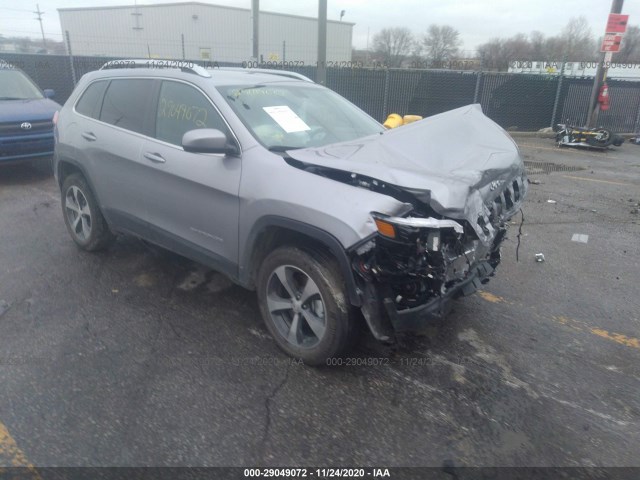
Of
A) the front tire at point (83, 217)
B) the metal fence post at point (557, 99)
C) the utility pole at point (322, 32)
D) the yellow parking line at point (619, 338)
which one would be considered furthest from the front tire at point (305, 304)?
the metal fence post at point (557, 99)

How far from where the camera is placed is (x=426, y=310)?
2.85 m

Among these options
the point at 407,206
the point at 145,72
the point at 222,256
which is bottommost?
the point at 222,256

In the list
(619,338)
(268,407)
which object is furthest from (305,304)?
(619,338)

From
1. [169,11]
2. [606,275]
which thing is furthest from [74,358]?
[169,11]

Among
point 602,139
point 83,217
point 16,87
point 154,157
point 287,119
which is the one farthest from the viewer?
point 602,139

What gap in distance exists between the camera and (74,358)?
3.28m

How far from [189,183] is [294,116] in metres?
0.97

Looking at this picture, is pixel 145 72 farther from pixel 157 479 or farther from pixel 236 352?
pixel 157 479

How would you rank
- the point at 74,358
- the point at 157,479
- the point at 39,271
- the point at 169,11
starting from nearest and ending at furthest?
the point at 157,479 → the point at 74,358 → the point at 39,271 → the point at 169,11

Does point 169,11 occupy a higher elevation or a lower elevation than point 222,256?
higher

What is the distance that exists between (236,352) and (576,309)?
2848 millimetres

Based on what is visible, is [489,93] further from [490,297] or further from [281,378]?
[281,378]

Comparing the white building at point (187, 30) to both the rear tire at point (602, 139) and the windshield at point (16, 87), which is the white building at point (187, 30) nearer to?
the rear tire at point (602, 139)

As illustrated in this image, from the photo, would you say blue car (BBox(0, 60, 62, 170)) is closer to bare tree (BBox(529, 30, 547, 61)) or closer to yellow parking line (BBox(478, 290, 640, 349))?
yellow parking line (BBox(478, 290, 640, 349))
